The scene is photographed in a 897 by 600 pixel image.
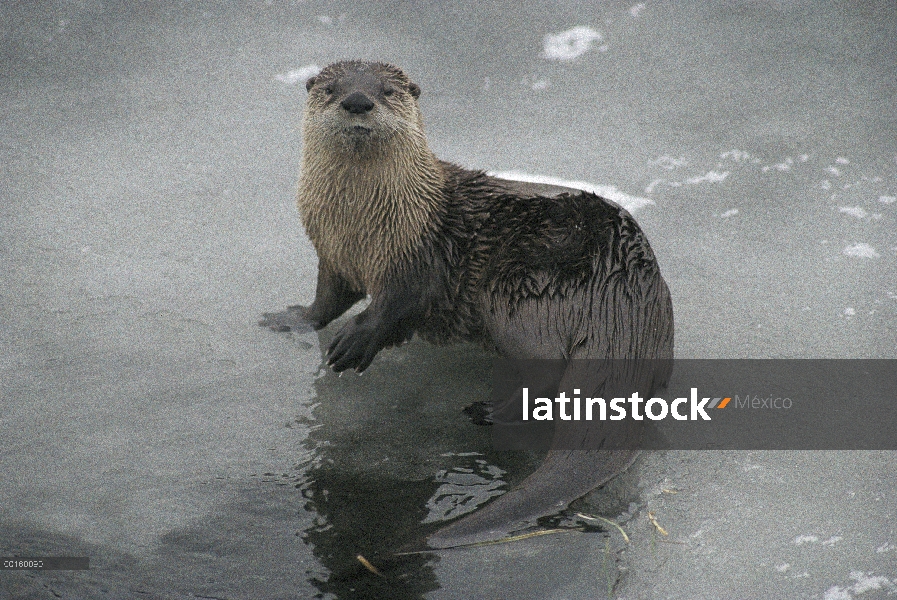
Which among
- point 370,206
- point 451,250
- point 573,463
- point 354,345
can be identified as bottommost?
point 573,463

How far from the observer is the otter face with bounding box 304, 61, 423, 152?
271 cm

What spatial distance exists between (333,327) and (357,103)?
95 cm

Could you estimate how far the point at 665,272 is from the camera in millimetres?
3543

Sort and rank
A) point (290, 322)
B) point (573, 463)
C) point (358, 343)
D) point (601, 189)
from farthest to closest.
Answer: point (601, 189) → point (290, 322) → point (358, 343) → point (573, 463)

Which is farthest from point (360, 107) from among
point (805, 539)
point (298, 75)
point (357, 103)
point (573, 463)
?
point (298, 75)

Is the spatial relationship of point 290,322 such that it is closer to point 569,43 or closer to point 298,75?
point 298,75

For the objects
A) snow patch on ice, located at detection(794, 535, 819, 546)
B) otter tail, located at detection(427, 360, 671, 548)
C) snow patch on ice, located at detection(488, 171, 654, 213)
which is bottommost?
snow patch on ice, located at detection(794, 535, 819, 546)

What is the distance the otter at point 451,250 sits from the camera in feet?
8.49

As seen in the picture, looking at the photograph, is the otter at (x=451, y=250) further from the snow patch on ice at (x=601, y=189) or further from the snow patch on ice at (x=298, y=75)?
the snow patch on ice at (x=298, y=75)

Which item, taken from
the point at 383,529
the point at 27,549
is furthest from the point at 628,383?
the point at 27,549

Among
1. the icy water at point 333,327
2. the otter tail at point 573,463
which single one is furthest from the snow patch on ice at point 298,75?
the otter tail at point 573,463

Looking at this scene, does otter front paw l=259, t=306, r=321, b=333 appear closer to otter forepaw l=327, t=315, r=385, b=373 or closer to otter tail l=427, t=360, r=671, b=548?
otter forepaw l=327, t=315, r=385, b=373

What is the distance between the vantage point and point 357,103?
2.64 m

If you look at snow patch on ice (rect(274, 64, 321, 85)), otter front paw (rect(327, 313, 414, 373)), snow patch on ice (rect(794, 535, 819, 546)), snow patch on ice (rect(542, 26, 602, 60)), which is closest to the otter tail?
snow patch on ice (rect(794, 535, 819, 546))
